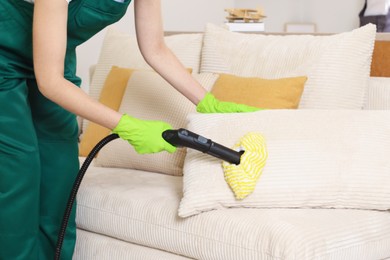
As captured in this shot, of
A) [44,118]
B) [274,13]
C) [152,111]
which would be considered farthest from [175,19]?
[44,118]

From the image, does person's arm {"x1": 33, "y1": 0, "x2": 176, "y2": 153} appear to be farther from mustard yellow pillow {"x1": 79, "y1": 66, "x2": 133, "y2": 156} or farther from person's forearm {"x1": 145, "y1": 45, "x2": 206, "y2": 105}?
mustard yellow pillow {"x1": 79, "y1": 66, "x2": 133, "y2": 156}

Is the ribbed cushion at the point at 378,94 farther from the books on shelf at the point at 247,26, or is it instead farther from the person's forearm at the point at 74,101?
the books on shelf at the point at 247,26

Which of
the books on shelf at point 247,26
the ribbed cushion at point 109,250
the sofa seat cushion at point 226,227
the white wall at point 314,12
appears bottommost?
the white wall at point 314,12

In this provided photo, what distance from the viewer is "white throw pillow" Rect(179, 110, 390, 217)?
187 cm

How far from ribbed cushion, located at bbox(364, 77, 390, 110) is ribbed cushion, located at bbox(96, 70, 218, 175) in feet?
1.70

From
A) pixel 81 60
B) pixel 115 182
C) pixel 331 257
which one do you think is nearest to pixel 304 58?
pixel 115 182

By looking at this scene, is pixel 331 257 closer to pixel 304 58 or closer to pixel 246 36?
pixel 304 58

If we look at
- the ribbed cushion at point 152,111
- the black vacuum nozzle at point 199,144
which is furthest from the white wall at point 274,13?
the black vacuum nozzle at point 199,144

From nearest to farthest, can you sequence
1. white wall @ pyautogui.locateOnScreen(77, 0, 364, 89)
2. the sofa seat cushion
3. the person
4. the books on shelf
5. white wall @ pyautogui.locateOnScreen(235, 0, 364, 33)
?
1. the sofa seat cushion
2. the person
3. the books on shelf
4. white wall @ pyautogui.locateOnScreen(77, 0, 364, 89)
5. white wall @ pyautogui.locateOnScreen(235, 0, 364, 33)

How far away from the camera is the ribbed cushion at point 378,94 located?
2.33 metres

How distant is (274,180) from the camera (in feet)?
6.15

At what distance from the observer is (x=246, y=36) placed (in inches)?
103

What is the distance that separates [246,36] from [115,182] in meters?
0.74

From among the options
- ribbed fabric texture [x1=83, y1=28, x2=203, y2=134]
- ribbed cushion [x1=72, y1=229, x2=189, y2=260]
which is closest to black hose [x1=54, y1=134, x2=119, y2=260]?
ribbed cushion [x1=72, y1=229, x2=189, y2=260]
